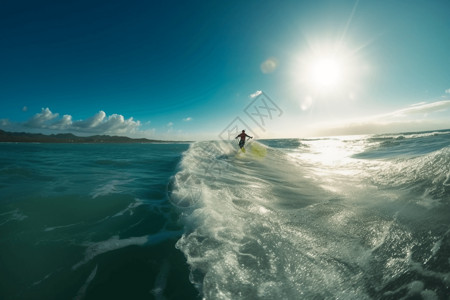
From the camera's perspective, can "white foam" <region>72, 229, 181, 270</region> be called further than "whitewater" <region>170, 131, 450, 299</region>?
Yes

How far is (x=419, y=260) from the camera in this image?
2467mm

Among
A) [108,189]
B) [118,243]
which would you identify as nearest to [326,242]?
[118,243]

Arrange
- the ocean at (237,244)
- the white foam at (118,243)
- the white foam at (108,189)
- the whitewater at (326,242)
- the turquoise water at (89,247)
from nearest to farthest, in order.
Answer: the whitewater at (326,242) → the ocean at (237,244) → the turquoise water at (89,247) → the white foam at (118,243) → the white foam at (108,189)

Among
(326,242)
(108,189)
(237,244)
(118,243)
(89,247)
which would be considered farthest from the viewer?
(108,189)

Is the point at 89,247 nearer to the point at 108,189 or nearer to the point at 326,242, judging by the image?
the point at 108,189

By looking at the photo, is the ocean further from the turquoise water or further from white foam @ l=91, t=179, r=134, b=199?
white foam @ l=91, t=179, r=134, b=199

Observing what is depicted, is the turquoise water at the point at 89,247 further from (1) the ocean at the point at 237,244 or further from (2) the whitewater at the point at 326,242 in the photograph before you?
(2) the whitewater at the point at 326,242

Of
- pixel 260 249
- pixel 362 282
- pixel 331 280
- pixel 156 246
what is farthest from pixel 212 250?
pixel 362 282

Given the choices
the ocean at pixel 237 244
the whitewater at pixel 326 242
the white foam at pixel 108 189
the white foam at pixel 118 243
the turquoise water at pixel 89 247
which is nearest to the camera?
the whitewater at pixel 326 242

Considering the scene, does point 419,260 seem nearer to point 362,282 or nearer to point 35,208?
point 362,282

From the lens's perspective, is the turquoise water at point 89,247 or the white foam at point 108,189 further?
the white foam at point 108,189

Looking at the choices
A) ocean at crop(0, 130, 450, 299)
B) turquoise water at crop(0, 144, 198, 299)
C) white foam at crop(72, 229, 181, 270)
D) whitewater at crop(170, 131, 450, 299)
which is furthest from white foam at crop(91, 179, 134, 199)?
white foam at crop(72, 229, 181, 270)

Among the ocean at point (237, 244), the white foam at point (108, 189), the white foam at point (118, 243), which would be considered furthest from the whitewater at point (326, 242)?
the white foam at point (108, 189)

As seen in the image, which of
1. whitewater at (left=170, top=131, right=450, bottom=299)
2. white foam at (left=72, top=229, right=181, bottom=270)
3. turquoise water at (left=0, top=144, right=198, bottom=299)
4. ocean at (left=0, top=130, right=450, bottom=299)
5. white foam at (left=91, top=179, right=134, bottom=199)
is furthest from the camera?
white foam at (left=91, top=179, right=134, bottom=199)
